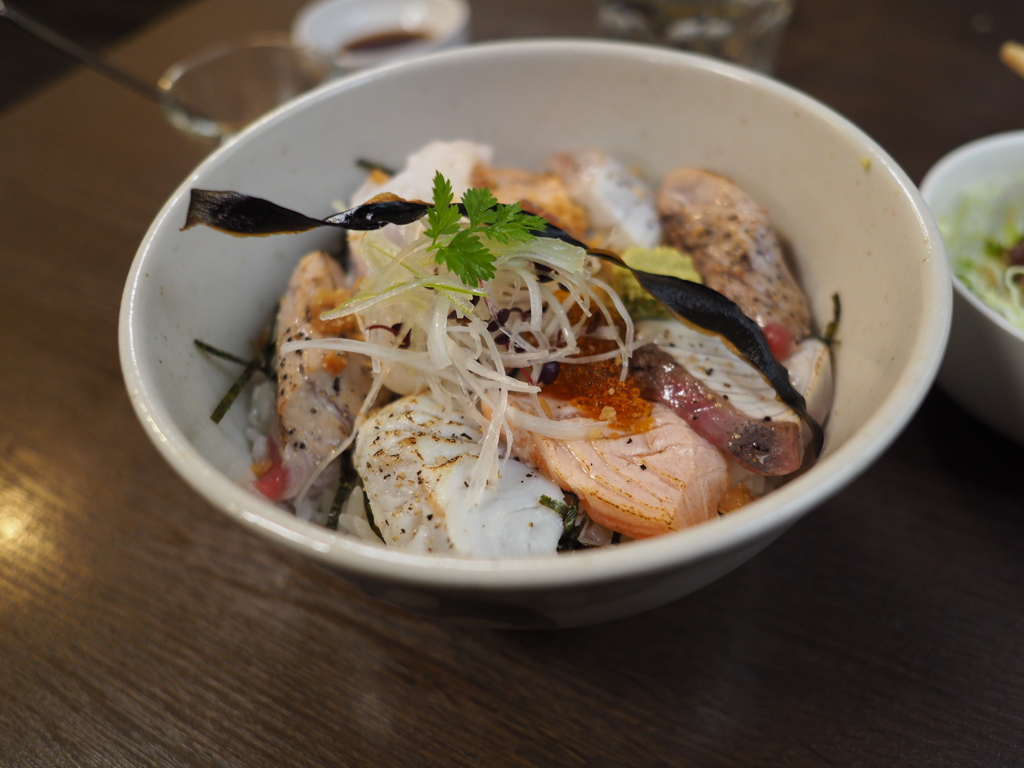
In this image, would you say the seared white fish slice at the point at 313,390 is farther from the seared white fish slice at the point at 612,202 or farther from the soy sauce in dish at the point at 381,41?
the soy sauce in dish at the point at 381,41

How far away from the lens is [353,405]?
142 centimetres

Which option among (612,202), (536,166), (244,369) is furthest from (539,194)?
(244,369)

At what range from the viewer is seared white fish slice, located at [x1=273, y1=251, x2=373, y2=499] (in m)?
1.35

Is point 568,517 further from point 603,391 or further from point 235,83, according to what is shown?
point 235,83

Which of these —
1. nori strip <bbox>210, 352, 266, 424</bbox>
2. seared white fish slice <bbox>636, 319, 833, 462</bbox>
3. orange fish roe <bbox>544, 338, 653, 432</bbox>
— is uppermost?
seared white fish slice <bbox>636, 319, 833, 462</bbox>

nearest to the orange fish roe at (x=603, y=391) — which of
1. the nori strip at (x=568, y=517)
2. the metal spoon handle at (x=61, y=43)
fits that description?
the nori strip at (x=568, y=517)

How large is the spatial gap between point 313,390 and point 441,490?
0.41m

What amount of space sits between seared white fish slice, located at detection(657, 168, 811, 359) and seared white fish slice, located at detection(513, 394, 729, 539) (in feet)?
1.18

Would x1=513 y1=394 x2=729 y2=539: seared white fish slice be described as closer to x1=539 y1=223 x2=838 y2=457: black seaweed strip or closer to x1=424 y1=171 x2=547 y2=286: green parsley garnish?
x1=539 y1=223 x2=838 y2=457: black seaweed strip

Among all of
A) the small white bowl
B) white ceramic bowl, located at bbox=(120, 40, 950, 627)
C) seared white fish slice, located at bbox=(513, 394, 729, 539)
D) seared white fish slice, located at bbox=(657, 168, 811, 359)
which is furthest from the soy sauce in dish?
seared white fish slice, located at bbox=(513, 394, 729, 539)

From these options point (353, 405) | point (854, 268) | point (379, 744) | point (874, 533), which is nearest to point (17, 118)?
point (353, 405)

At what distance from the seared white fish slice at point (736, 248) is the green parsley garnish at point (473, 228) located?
503 millimetres

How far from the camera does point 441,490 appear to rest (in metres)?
1.14

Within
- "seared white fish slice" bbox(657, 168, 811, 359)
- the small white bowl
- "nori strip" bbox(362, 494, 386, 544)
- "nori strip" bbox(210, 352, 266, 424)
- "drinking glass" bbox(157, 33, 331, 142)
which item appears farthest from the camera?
the small white bowl
